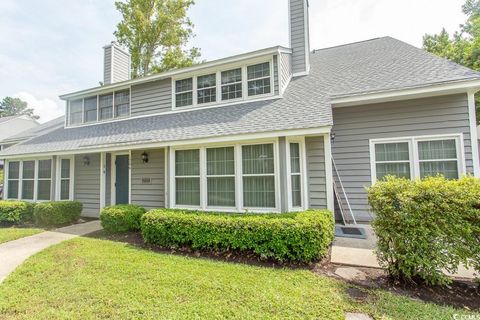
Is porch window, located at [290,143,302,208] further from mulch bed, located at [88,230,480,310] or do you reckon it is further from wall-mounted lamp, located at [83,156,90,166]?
wall-mounted lamp, located at [83,156,90,166]

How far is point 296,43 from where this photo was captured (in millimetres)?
8586

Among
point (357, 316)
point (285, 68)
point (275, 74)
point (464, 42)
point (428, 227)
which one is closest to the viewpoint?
point (357, 316)

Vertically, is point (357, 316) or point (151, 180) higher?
point (151, 180)

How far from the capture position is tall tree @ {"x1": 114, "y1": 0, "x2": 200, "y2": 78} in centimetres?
1733

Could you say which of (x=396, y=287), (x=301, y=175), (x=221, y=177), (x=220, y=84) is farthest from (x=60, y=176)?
(x=396, y=287)

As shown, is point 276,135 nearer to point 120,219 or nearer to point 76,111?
point 120,219

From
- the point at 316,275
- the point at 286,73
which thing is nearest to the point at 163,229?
the point at 316,275

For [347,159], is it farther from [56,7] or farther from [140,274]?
[56,7]

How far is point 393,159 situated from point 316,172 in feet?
8.02

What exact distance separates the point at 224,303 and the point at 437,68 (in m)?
8.00

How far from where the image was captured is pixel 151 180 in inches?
335

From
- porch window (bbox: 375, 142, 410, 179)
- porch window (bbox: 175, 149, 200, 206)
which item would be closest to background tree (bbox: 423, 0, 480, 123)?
porch window (bbox: 375, 142, 410, 179)

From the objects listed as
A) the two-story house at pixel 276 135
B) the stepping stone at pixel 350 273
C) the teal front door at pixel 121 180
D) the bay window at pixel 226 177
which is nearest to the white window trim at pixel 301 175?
the two-story house at pixel 276 135

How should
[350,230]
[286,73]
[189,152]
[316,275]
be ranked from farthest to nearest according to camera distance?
[286,73] < [189,152] < [350,230] < [316,275]
